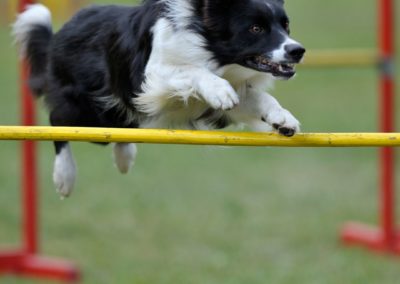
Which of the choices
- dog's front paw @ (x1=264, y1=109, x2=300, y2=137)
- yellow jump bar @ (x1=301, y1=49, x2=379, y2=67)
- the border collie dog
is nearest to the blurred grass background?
yellow jump bar @ (x1=301, y1=49, x2=379, y2=67)

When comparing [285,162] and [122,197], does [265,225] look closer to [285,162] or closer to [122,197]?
[122,197]

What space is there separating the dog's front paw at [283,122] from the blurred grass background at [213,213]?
3.28 metres

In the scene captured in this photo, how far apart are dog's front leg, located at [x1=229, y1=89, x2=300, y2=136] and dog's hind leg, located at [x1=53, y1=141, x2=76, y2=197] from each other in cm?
110

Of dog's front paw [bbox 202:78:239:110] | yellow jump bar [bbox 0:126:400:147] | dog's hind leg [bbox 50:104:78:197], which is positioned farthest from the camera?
dog's hind leg [bbox 50:104:78:197]

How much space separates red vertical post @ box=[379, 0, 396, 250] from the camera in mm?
8391

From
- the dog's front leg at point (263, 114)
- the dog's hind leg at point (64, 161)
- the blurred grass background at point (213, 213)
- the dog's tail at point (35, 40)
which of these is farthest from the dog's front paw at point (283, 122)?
the blurred grass background at point (213, 213)

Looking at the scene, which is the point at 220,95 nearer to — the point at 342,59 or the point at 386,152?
the point at 386,152

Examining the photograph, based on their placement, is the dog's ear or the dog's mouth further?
the dog's ear

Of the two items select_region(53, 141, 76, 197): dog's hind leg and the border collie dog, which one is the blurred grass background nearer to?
select_region(53, 141, 76, 197): dog's hind leg

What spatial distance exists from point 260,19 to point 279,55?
0.72 ft

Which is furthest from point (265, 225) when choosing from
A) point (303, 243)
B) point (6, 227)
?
point (6, 227)

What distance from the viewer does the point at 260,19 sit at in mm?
4734

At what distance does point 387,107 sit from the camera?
853 cm

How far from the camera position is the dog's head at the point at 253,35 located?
466 centimetres
